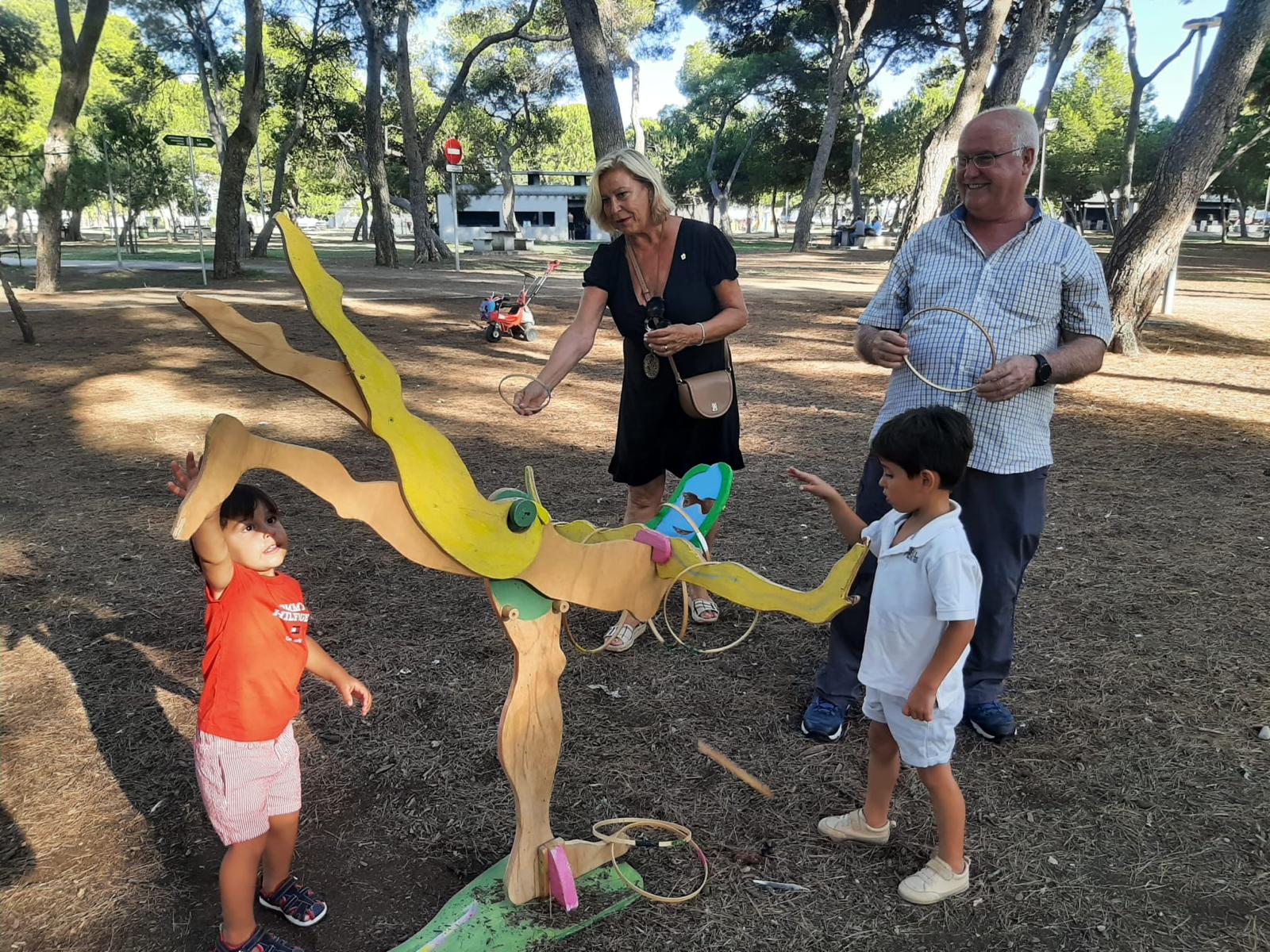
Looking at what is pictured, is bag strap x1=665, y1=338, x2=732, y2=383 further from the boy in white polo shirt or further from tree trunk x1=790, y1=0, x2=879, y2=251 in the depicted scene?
tree trunk x1=790, y1=0, x2=879, y2=251

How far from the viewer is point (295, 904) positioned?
2.11m

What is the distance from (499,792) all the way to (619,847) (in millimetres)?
525

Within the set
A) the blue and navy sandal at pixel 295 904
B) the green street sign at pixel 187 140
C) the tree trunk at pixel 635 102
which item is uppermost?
the tree trunk at pixel 635 102

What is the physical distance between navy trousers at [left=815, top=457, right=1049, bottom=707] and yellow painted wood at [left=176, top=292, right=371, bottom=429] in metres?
1.79

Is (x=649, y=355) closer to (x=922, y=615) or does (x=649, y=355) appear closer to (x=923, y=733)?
(x=922, y=615)

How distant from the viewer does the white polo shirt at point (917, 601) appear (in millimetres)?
1996

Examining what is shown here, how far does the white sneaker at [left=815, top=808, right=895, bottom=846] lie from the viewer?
2.39m

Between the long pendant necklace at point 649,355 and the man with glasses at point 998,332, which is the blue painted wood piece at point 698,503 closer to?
the man with glasses at point 998,332

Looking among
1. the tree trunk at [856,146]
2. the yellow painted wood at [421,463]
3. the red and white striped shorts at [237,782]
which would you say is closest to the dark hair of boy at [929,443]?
the yellow painted wood at [421,463]

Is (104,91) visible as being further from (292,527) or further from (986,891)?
(986,891)

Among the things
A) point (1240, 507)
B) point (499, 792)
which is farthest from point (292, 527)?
point (1240, 507)

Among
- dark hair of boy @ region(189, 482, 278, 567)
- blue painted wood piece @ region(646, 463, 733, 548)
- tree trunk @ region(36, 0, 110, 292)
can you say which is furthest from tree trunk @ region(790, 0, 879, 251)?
dark hair of boy @ region(189, 482, 278, 567)

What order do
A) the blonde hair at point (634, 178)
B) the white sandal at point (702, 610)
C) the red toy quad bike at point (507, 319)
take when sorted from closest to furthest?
the blonde hair at point (634, 178)
the white sandal at point (702, 610)
the red toy quad bike at point (507, 319)

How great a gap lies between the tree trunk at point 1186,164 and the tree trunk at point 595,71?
5.42 metres
